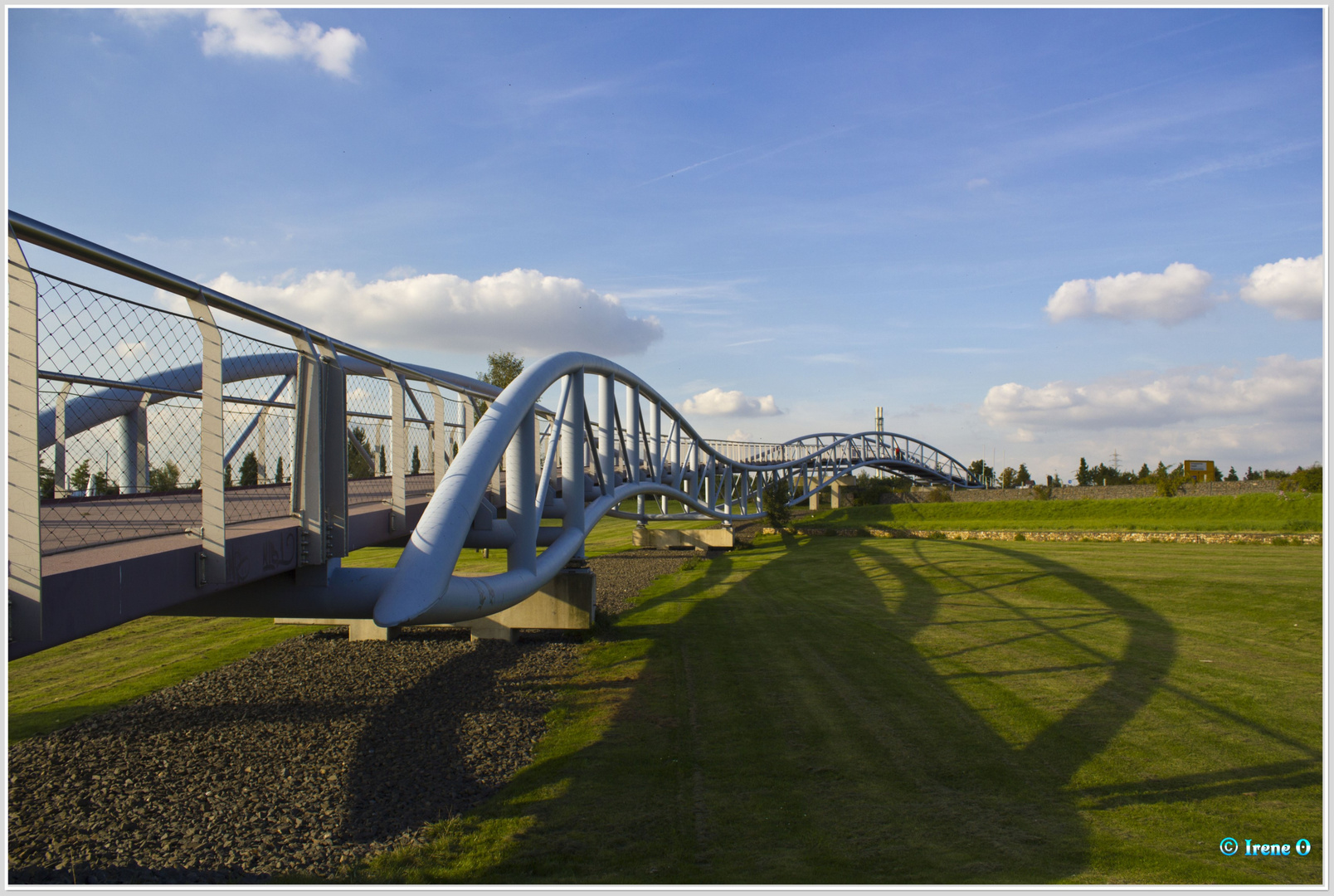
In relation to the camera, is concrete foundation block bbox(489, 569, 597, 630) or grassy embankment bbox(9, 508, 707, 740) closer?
grassy embankment bbox(9, 508, 707, 740)

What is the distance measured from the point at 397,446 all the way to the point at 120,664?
10150mm

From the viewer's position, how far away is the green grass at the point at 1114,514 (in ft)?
123

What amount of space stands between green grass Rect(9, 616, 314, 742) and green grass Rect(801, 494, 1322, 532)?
4099 cm

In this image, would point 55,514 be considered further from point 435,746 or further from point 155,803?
point 435,746

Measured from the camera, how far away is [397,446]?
9875mm

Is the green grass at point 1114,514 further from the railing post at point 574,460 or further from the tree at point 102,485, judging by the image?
the tree at point 102,485

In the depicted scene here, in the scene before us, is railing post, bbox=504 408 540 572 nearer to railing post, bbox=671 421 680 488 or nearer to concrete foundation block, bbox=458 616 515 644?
concrete foundation block, bbox=458 616 515 644

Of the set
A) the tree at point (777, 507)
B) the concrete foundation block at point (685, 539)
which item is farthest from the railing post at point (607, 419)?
the tree at point (777, 507)

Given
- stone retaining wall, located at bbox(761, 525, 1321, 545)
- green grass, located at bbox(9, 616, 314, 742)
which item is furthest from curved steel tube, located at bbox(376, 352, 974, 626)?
stone retaining wall, located at bbox(761, 525, 1321, 545)

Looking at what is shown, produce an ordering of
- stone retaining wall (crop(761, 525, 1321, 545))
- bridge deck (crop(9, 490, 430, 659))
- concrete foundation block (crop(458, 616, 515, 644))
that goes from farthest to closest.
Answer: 1. stone retaining wall (crop(761, 525, 1321, 545))
2. concrete foundation block (crop(458, 616, 515, 644))
3. bridge deck (crop(9, 490, 430, 659))

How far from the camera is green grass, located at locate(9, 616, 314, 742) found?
11844mm

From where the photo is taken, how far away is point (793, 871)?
664cm

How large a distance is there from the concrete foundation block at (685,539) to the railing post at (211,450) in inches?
1698

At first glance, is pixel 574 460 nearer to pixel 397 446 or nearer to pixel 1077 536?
pixel 397 446
